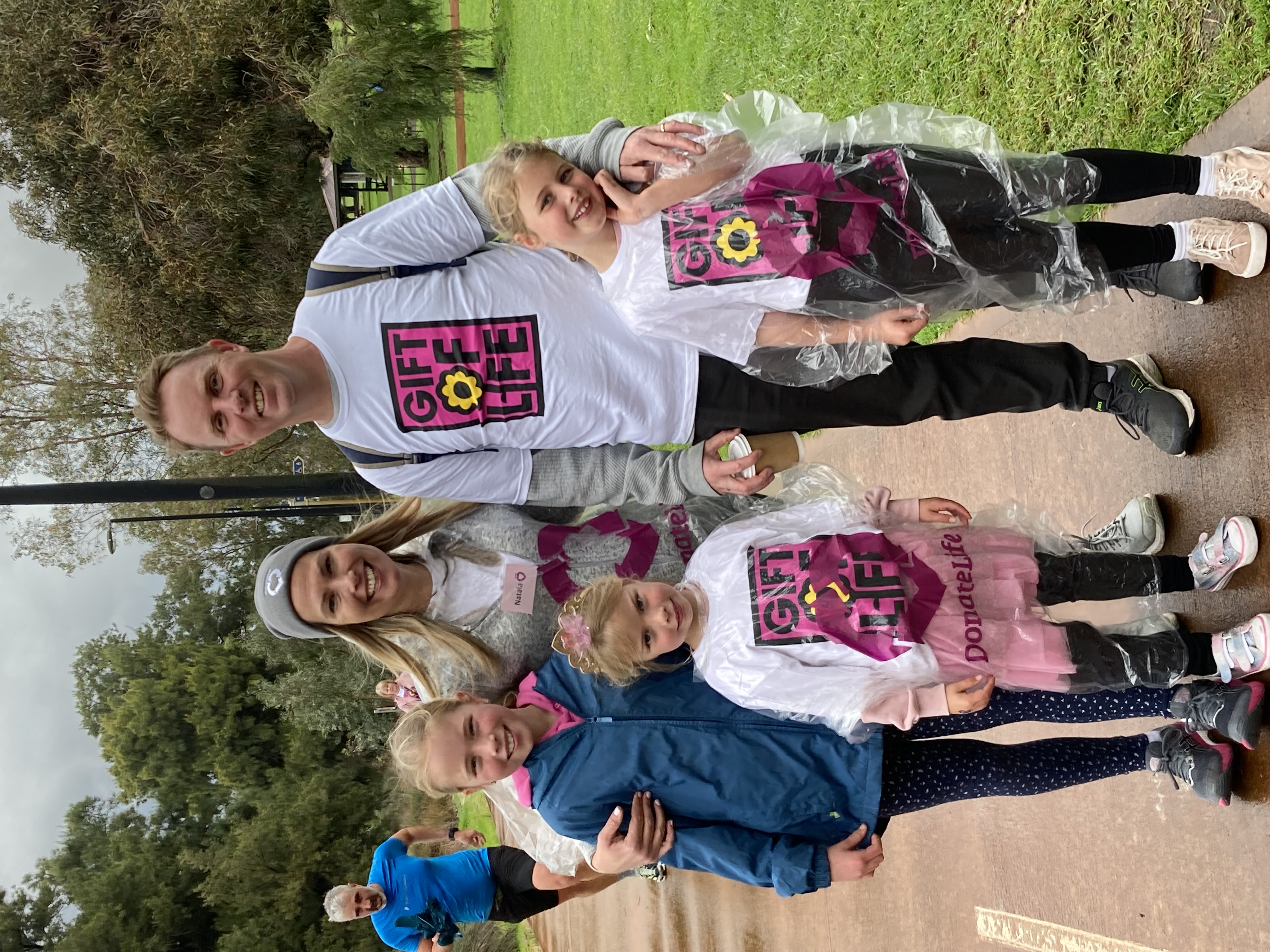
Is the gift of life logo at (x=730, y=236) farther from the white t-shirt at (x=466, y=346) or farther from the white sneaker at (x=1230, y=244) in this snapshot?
the white sneaker at (x=1230, y=244)

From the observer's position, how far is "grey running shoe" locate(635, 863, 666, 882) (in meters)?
5.81

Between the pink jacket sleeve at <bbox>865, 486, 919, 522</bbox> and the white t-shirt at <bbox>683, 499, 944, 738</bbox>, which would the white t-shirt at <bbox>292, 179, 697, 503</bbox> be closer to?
the white t-shirt at <bbox>683, 499, 944, 738</bbox>

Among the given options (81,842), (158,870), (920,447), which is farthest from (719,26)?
(81,842)

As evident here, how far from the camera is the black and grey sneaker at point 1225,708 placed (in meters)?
2.64

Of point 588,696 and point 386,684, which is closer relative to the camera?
point 588,696

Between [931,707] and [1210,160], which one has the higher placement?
[1210,160]

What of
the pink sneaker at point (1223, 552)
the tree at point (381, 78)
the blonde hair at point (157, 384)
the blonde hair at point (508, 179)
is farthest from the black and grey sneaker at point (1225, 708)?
the tree at point (381, 78)

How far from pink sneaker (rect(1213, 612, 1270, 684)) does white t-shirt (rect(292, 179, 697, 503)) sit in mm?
1790

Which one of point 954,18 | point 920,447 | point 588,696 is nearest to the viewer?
point 588,696

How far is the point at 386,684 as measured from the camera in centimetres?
533

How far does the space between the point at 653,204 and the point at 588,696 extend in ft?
5.09

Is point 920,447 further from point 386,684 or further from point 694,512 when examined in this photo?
point 386,684

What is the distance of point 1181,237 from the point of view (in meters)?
2.83

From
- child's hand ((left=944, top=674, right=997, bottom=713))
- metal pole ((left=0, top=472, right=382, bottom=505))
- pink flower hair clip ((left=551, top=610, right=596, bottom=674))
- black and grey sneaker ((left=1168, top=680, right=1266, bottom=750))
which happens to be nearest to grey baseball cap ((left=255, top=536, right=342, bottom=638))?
pink flower hair clip ((left=551, top=610, right=596, bottom=674))
